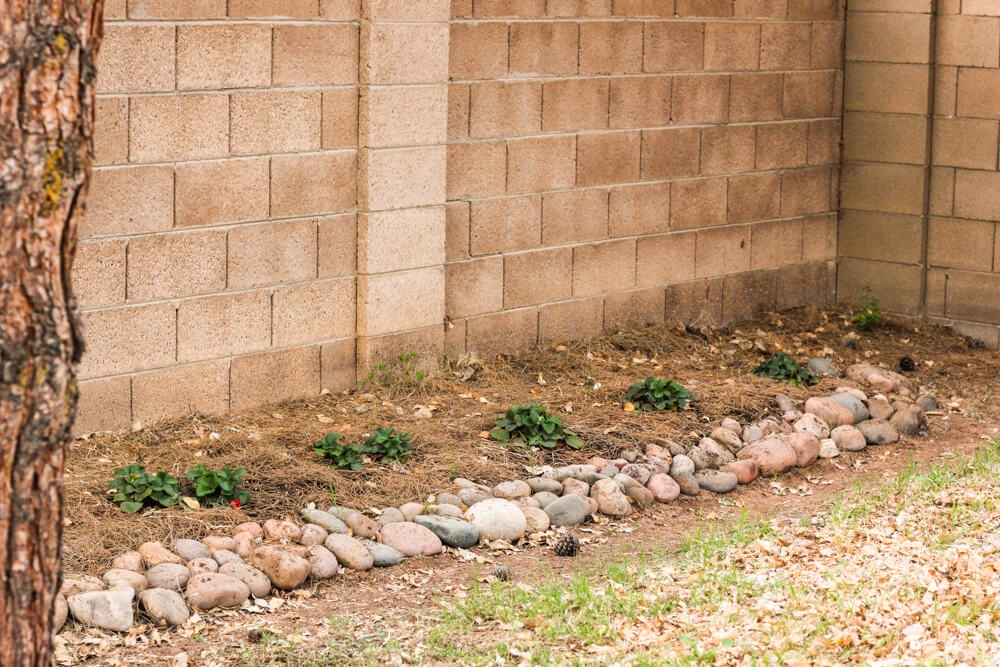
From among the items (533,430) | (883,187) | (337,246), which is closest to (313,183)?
(337,246)

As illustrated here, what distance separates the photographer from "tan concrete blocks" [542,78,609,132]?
6941mm

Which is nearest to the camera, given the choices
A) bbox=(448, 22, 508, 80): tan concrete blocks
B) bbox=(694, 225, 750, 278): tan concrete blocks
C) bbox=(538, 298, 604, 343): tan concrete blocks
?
bbox=(448, 22, 508, 80): tan concrete blocks

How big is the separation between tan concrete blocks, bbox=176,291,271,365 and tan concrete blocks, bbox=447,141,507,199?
1.21 m

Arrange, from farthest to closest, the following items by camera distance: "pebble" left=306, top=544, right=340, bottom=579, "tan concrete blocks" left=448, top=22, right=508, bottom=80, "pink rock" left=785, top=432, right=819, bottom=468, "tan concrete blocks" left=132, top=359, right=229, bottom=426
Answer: "tan concrete blocks" left=448, top=22, right=508, bottom=80 < "pink rock" left=785, top=432, right=819, bottom=468 < "tan concrete blocks" left=132, top=359, right=229, bottom=426 < "pebble" left=306, top=544, right=340, bottom=579

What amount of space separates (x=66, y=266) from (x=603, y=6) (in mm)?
5268

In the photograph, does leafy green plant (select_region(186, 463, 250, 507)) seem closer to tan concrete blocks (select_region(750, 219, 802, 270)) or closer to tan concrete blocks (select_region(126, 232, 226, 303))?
tan concrete blocks (select_region(126, 232, 226, 303))

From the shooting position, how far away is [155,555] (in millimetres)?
4262

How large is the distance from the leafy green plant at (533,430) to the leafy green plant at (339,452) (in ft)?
2.30

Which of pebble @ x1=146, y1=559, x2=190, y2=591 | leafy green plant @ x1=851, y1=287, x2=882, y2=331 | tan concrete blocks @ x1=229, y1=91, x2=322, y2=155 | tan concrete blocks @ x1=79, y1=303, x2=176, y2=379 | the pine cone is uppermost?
tan concrete blocks @ x1=229, y1=91, x2=322, y2=155

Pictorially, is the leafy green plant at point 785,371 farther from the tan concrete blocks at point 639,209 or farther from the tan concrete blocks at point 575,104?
the tan concrete blocks at point 575,104

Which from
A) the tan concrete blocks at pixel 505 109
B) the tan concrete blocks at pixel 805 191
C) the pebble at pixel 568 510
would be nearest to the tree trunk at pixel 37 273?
the pebble at pixel 568 510

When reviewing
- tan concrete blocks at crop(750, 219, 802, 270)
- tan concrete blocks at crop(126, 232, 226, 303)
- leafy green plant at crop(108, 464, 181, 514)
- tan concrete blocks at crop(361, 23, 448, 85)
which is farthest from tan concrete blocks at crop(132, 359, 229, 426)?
tan concrete blocks at crop(750, 219, 802, 270)

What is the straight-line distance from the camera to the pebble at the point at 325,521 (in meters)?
4.64

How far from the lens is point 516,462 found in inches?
218
